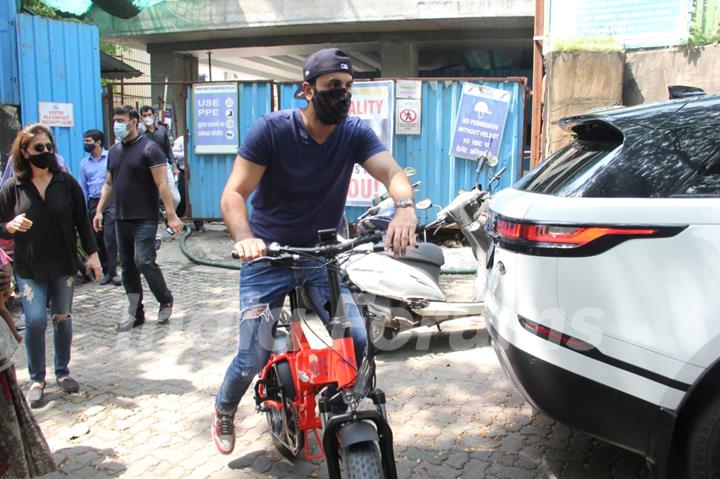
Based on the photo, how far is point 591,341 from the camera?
8.57 ft

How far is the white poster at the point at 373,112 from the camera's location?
356 inches

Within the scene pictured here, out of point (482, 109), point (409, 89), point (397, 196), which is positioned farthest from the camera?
point (409, 89)

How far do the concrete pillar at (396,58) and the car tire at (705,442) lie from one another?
12.5m

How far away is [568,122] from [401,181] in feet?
3.20

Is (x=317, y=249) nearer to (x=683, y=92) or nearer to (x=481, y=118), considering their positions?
(x=683, y=92)

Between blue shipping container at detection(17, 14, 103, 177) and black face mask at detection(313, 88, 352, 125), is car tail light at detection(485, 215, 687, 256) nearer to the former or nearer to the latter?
black face mask at detection(313, 88, 352, 125)

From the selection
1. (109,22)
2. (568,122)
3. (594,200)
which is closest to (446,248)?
(568,122)

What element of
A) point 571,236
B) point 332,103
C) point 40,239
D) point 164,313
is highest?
point 332,103

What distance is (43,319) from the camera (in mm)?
4281

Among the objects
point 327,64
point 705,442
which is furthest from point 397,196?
point 705,442

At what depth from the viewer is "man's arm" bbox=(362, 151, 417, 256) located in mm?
2588

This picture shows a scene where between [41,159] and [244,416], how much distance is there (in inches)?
85.7

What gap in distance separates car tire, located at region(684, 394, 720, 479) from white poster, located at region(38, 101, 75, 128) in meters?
8.15

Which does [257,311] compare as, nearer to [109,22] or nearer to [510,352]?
[510,352]
